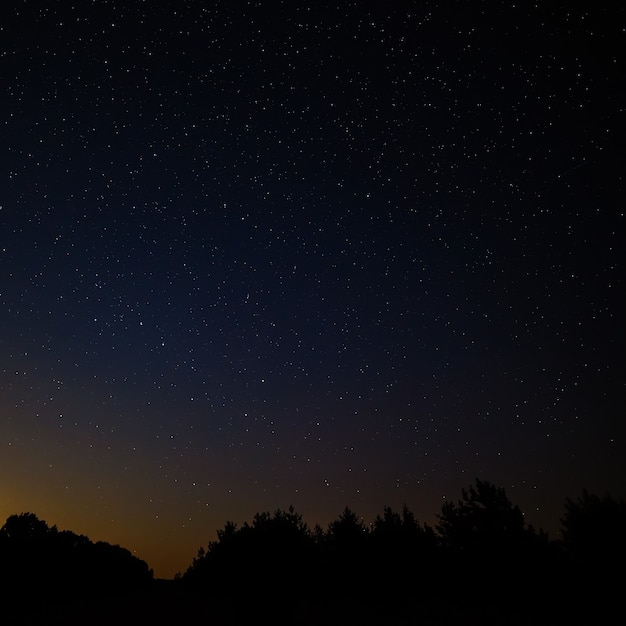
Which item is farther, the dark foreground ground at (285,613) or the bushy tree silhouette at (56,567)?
the bushy tree silhouette at (56,567)

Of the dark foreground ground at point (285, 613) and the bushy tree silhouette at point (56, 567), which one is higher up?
the bushy tree silhouette at point (56, 567)

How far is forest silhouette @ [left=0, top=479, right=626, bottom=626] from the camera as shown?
20250 mm

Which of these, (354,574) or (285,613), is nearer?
(285,613)

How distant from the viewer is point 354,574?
963 inches

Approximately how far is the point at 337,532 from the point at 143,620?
11.6 m

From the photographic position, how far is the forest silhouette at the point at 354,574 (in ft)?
66.4

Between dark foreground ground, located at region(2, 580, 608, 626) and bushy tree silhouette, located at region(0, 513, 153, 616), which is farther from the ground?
bushy tree silhouette, located at region(0, 513, 153, 616)

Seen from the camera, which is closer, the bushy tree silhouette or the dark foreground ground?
the dark foreground ground

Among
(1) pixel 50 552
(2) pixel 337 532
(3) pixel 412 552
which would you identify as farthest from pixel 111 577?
(3) pixel 412 552

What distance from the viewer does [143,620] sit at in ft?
64.6

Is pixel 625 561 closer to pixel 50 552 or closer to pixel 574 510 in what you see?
pixel 574 510

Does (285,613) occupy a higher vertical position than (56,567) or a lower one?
lower

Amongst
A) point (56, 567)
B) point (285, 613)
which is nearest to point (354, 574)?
point (285, 613)

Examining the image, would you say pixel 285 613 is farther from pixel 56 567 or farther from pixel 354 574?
pixel 56 567
